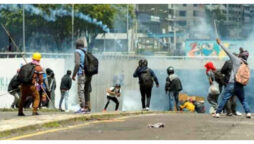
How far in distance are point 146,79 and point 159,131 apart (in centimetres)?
789

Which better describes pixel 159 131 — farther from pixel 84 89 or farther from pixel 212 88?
pixel 212 88

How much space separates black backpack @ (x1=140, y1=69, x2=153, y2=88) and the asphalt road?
216 inches

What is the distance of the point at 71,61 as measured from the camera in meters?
30.7

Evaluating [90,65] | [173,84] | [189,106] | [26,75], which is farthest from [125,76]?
[26,75]

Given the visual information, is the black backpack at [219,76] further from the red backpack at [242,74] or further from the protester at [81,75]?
the protester at [81,75]

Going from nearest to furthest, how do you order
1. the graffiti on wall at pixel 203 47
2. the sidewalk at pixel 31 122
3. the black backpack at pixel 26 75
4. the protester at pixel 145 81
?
the sidewalk at pixel 31 122 → the black backpack at pixel 26 75 → the protester at pixel 145 81 → the graffiti on wall at pixel 203 47

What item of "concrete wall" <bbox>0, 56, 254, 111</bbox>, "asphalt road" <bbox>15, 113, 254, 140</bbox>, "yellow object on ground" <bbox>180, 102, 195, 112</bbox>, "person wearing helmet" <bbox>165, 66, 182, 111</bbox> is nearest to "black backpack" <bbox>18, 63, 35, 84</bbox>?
"asphalt road" <bbox>15, 113, 254, 140</bbox>

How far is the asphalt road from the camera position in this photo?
1147 cm

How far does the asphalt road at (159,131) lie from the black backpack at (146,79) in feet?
18.0

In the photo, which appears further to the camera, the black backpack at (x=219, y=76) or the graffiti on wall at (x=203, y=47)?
the graffiti on wall at (x=203, y=47)

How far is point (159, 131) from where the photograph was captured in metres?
12.4

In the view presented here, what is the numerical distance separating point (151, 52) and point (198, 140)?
30.0 m

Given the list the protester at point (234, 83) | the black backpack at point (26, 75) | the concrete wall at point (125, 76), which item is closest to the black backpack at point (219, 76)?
the protester at point (234, 83)

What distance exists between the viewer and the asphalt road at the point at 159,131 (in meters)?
11.5
